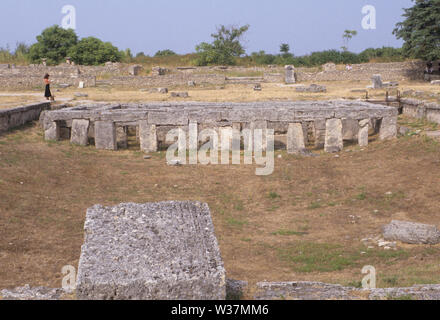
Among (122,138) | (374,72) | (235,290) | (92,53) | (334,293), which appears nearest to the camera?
(334,293)

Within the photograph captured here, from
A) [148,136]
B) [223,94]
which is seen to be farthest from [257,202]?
[223,94]

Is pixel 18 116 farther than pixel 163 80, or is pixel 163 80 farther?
pixel 163 80

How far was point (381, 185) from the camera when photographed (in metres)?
13.6

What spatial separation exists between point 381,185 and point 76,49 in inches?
Result: 1589

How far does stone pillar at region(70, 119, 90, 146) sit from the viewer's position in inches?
725

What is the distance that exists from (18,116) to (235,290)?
1591 centimetres

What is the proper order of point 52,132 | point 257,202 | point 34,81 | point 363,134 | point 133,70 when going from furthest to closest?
point 133,70 → point 34,81 → point 52,132 → point 363,134 → point 257,202

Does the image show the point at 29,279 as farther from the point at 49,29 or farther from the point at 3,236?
the point at 49,29

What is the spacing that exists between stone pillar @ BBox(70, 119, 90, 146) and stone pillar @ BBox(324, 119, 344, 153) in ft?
25.0

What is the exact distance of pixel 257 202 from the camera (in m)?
13.3

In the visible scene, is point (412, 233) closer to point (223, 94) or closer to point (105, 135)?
point (105, 135)

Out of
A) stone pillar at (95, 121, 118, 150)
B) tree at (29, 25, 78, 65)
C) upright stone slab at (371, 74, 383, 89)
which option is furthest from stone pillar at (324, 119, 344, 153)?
tree at (29, 25, 78, 65)

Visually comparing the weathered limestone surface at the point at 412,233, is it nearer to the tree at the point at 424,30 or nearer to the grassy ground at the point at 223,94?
the grassy ground at the point at 223,94

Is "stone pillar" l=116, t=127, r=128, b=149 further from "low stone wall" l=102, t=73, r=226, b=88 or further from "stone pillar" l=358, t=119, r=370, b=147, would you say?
"low stone wall" l=102, t=73, r=226, b=88
